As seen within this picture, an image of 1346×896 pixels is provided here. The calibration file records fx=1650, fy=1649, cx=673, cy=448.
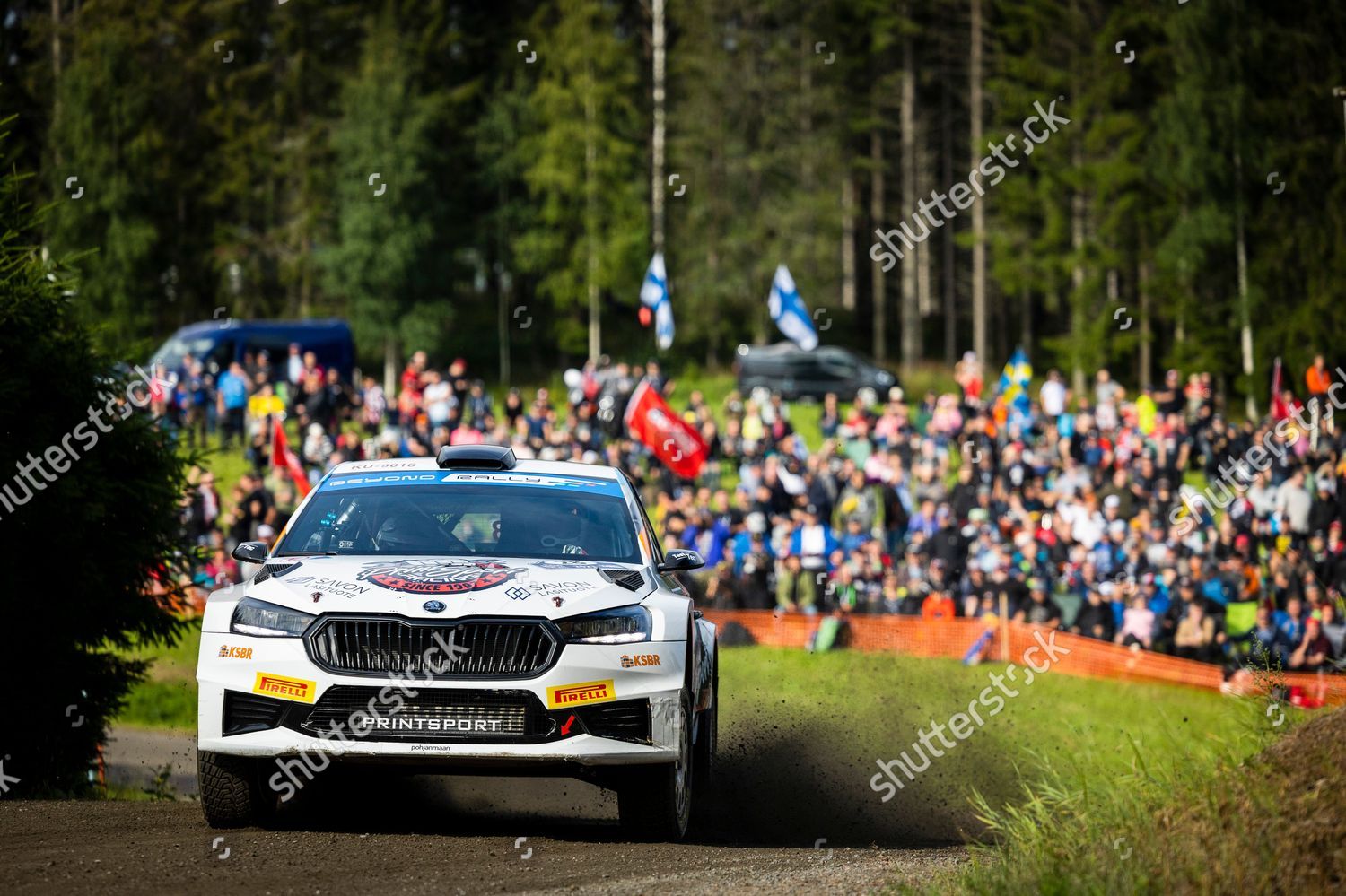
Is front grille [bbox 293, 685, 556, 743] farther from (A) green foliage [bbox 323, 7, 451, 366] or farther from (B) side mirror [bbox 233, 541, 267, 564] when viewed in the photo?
(A) green foliage [bbox 323, 7, 451, 366]

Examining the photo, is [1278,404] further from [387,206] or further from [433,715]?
[387,206]

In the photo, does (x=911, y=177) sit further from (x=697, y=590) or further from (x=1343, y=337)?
(x=697, y=590)

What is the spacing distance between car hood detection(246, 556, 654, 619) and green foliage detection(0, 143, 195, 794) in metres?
3.71

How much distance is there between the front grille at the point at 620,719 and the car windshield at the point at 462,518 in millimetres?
1060

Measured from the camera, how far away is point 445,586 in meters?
7.43

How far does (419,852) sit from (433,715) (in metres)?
0.60

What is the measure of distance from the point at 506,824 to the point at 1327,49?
1652 inches

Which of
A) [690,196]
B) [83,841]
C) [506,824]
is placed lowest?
[506,824]

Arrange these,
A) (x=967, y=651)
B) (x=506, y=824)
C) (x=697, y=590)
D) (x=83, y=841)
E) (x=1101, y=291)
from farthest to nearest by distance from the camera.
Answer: (x=1101, y=291) → (x=697, y=590) → (x=967, y=651) → (x=506, y=824) → (x=83, y=841)

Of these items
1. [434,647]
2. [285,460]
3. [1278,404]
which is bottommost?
[285,460]

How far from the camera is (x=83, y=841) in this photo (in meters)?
7.32

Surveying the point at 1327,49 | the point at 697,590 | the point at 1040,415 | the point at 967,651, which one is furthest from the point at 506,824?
the point at 1327,49

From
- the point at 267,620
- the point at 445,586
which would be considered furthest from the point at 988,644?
the point at 267,620

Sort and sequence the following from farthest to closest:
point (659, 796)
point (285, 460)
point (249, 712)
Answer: point (285, 460) < point (659, 796) < point (249, 712)
